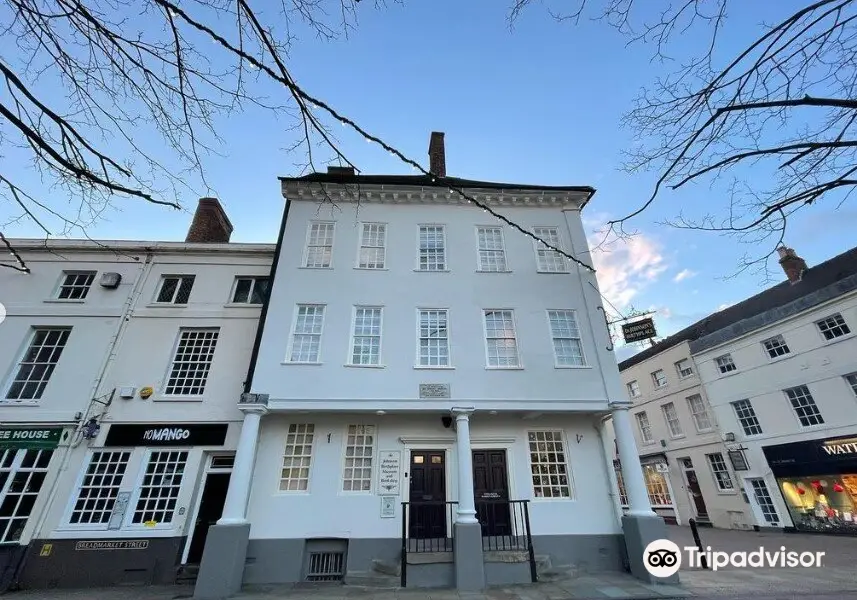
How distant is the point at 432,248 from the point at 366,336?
3.67m

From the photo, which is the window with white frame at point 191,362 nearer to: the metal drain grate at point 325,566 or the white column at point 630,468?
the metal drain grate at point 325,566

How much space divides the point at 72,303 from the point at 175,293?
→ 2.87 meters

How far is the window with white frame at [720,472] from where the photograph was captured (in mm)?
17305

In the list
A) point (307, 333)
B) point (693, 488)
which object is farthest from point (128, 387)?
point (693, 488)

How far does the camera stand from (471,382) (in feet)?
32.0

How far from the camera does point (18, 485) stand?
9023mm

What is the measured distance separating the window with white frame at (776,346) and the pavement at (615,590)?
9.71 metres

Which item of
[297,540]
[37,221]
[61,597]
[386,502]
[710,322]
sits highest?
[710,322]

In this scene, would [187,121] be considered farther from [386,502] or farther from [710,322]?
[710,322]

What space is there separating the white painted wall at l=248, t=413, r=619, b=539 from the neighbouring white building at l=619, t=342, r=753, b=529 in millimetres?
12728

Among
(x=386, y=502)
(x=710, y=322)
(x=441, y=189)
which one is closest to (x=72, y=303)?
(x=386, y=502)

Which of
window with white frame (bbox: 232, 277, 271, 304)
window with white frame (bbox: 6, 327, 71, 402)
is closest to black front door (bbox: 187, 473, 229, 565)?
window with white frame (bbox: 232, 277, 271, 304)

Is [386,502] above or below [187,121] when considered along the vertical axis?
below

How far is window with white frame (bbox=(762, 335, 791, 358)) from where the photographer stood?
16.1 meters
